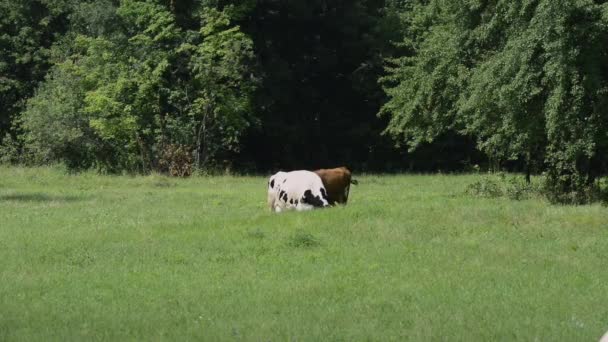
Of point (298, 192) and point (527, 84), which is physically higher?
point (527, 84)

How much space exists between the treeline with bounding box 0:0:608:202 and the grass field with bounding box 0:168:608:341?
2802mm

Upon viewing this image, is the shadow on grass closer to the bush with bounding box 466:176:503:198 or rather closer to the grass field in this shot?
the grass field

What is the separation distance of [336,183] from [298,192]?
5.59 ft

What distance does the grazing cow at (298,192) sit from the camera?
70.3 feet

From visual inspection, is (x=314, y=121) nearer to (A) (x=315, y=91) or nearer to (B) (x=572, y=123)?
(A) (x=315, y=91)

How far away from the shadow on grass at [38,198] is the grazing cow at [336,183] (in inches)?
307

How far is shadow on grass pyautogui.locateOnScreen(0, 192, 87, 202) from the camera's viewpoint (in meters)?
26.1

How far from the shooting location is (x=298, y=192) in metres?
21.6

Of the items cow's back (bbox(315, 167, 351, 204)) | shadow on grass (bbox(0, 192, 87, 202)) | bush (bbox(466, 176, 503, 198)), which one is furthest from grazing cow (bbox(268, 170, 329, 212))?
shadow on grass (bbox(0, 192, 87, 202))

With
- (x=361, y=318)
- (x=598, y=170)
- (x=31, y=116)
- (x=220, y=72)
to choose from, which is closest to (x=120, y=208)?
(x=598, y=170)

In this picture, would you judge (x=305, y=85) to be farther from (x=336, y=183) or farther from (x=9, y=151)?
(x=336, y=183)

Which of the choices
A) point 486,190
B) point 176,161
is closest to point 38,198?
point 486,190

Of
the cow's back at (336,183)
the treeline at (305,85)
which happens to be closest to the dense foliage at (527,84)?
the treeline at (305,85)

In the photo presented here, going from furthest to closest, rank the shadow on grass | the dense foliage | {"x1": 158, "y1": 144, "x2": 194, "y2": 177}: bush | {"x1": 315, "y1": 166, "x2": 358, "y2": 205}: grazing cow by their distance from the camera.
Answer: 1. {"x1": 158, "y1": 144, "x2": 194, "y2": 177}: bush
2. the shadow on grass
3. {"x1": 315, "y1": 166, "x2": 358, "y2": 205}: grazing cow
4. the dense foliage
